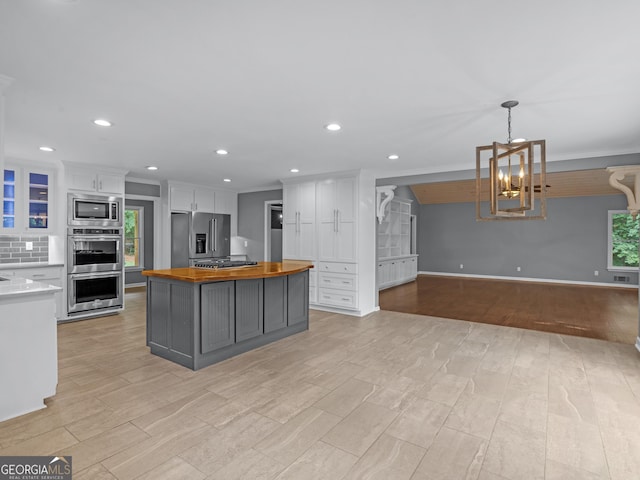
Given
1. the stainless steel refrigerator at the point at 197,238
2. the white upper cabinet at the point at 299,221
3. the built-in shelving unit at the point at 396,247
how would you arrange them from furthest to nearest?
the built-in shelving unit at the point at 396,247 → the stainless steel refrigerator at the point at 197,238 → the white upper cabinet at the point at 299,221

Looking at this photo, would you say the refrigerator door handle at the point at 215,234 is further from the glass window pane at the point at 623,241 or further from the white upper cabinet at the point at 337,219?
the glass window pane at the point at 623,241

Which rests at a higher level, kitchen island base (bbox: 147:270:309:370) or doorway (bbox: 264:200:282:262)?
doorway (bbox: 264:200:282:262)

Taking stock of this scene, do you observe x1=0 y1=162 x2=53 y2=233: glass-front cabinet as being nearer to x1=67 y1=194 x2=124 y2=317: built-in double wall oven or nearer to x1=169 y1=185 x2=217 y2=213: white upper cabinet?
x1=67 y1=194 x2=124 y2=317: built-in double wall oven

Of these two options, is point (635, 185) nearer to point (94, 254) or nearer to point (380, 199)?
point (380, 199)

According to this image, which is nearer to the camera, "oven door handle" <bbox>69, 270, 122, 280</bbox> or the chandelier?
the chandelier

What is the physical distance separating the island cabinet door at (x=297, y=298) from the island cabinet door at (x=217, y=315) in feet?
2.98

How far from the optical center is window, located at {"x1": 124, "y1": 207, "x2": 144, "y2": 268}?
788 centimetres

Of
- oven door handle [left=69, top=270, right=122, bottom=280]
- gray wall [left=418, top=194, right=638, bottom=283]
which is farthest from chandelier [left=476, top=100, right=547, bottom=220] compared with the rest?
gray wall [left=418, top=194, right=638, bottom=283]

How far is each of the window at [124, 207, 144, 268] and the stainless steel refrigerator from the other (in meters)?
1.79

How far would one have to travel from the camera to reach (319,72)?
7.25ft

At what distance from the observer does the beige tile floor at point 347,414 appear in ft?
6.29

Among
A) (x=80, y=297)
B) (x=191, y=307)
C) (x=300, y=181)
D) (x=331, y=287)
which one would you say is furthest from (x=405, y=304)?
(x=80, y=297)

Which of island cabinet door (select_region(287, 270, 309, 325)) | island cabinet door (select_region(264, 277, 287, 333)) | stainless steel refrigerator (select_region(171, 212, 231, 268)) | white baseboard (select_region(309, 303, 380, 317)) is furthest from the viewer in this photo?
stainless steel refrigerator (select_region(171, 212, 231, 268))

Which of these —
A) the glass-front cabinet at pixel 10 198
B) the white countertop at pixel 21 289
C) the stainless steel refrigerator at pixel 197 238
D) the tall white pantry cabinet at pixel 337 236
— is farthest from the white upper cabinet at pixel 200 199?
the white countertop at pixel 21 289
